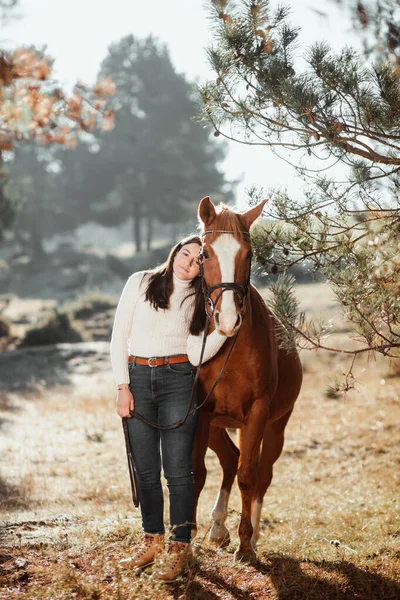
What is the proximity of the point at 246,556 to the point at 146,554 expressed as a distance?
774mm

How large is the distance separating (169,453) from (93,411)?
746cm

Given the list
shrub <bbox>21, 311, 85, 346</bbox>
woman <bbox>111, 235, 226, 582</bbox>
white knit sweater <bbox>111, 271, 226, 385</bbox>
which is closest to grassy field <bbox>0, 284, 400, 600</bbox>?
woman <bbox>111, 235, 226, 582</bbox>

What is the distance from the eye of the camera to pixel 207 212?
3.81 meters

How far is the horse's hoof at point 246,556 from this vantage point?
13.0 ft

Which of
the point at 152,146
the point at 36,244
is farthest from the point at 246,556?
the point at 36,244

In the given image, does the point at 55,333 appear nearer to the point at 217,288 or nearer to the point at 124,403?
the point at 124,403

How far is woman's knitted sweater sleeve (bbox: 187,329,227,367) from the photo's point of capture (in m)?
3.73

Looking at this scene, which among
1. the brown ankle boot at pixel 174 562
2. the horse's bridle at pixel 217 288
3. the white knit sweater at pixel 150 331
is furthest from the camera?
the white knit sweater at pixel 150 331

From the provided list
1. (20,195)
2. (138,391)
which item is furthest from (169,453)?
(20,195)

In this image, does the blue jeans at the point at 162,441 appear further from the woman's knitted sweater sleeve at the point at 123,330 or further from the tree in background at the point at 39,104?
the tree in background at the point at 39,104

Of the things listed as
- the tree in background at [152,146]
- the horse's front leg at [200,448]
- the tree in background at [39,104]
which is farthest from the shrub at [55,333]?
the tree in background at [152,146]

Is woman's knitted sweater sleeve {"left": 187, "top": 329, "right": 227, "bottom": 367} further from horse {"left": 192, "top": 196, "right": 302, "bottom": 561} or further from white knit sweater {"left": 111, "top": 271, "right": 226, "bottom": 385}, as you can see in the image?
horse {"left": 192, "top": 196, "right": 302, "bottom": 561}

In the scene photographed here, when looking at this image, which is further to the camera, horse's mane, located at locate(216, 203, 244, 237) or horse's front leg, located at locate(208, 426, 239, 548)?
horse's front leg, located at locate(208, 426, 239, 548)

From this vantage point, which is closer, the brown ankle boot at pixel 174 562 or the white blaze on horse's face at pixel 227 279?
the brown ankle boot at pixel 174 562
